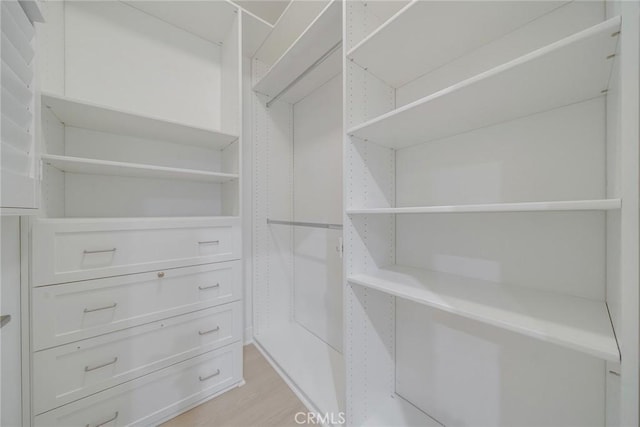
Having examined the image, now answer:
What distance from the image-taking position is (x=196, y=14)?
1447 millimetres

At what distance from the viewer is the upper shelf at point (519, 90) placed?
525mm

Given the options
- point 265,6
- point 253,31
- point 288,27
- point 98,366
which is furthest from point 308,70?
point 98,366

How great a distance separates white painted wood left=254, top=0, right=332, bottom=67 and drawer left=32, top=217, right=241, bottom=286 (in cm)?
136

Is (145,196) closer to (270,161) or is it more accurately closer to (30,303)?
(30,303)

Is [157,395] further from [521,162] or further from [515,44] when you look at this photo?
[515,44]

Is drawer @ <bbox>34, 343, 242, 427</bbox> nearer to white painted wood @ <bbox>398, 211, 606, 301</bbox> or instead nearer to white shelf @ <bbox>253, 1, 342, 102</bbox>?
white painted wood @ <bbox>398, 211, 606, 301</bbox>

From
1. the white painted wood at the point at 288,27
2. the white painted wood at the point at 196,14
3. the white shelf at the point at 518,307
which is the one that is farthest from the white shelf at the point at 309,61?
the white shelf at the point at 518,307

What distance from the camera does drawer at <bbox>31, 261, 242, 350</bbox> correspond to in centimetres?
91

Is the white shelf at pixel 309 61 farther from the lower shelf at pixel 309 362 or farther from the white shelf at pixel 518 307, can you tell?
the lower shelf at pixel 309 362

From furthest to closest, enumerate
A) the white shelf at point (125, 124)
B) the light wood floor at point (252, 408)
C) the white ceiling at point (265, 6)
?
the white ceiling at point (265, 6), the light wood floor at point (252, 408), the white shelf at point (125, 124)

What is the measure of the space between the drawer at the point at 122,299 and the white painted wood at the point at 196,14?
62.9 inches

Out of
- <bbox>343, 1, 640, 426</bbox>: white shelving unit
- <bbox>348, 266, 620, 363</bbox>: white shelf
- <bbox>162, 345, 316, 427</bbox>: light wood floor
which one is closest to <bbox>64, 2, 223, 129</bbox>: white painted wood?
<bbox>343, 1, 640, 426</bbox>: white shelving unit

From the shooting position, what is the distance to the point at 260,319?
6.37 feet

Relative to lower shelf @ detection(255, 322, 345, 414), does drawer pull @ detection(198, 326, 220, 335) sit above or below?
above
